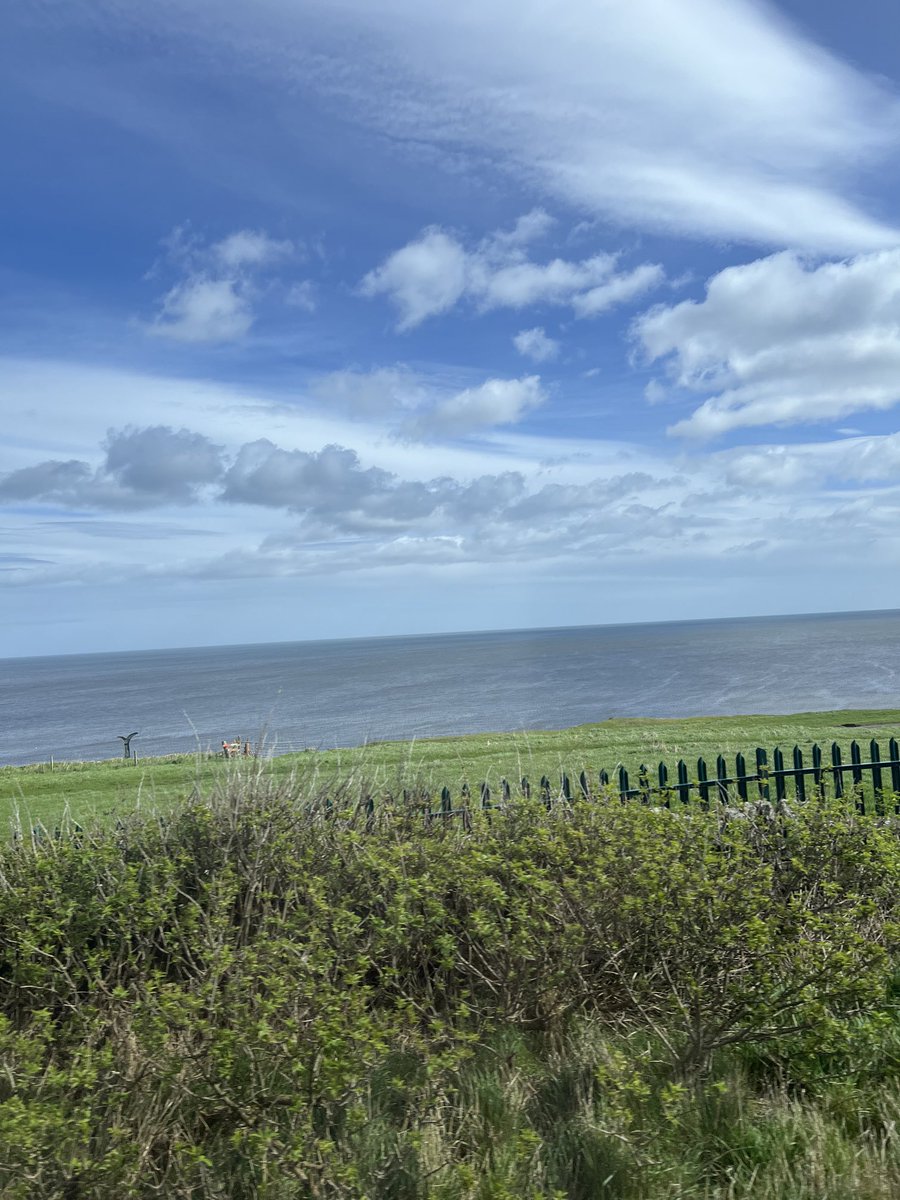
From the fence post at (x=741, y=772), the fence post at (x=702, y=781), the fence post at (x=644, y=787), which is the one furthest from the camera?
the fence post at (x=741, y=772)

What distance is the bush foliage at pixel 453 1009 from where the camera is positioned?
3611 mm

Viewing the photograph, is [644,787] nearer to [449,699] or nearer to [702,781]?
[702,781]

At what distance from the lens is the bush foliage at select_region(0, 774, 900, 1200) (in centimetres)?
361

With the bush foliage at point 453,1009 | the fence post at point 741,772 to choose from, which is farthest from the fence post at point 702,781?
the bush foliage at point 453,1009

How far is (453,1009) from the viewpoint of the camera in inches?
201

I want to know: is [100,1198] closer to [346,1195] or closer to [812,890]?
[346,1195]

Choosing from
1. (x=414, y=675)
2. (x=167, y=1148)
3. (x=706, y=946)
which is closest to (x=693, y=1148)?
(x=706, y=946)

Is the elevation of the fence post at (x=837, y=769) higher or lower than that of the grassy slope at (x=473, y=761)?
higher

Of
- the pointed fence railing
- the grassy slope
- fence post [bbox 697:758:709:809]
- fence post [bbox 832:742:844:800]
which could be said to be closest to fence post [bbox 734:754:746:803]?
the pointed fence railing

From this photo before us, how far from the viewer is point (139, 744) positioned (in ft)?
225

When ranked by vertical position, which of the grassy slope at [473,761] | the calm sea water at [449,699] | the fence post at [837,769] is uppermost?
the fence post at [837,769]

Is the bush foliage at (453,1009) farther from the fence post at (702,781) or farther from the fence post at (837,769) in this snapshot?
the fence post at (837,769)

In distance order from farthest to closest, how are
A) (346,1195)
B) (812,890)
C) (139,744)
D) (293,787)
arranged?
(139,744) < (293,787) < (812,890) < (346,1195)

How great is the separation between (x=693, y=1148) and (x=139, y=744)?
6970cm
